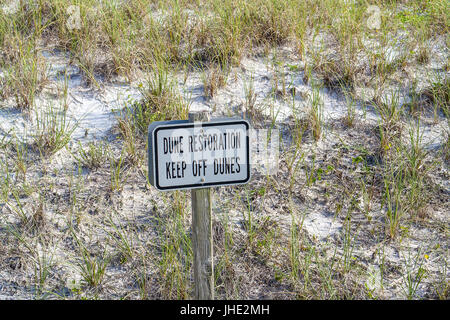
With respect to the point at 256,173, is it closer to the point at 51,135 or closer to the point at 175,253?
the point at 175,253

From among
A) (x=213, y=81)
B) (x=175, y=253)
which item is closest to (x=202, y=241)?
(x=175, y=253)

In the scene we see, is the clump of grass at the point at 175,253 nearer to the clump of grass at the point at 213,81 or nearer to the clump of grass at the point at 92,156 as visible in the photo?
the clump of grass at the point at 92,156

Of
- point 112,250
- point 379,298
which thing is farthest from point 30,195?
point 379,298

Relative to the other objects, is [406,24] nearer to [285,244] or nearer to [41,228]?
[285,244]

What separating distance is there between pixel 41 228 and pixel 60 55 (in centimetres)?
235

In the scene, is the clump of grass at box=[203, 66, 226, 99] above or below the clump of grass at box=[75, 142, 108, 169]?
above

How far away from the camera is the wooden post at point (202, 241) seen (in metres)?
2.53

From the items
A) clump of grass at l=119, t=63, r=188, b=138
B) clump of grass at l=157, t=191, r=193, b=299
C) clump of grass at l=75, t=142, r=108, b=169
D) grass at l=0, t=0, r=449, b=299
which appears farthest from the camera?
clump of grass at l=119, t=63, r=188, b=138

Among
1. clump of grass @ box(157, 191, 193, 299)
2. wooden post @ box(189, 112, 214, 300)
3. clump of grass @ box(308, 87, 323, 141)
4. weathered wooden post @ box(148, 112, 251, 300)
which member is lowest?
clump of grass @ box(157, 191, 193, 299)

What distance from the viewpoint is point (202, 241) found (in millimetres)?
2602

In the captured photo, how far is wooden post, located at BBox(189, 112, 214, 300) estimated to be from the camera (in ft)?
8.30

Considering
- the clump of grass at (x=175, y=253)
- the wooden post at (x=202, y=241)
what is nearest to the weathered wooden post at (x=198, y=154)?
the wooden post at (x=202, y=241)

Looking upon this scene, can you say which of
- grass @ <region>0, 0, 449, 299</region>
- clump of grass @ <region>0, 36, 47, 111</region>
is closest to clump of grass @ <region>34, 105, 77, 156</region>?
grass @ <region>0, 0, 449, 299</region>

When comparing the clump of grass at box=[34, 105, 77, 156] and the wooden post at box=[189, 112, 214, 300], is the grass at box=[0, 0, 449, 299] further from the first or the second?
the wooden post at box=[189, 112, 214, 300]
